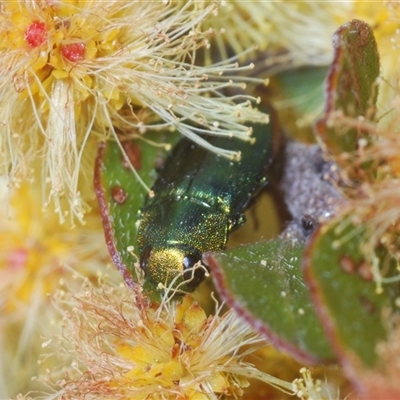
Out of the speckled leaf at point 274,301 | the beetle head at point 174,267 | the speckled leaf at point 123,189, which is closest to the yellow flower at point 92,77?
the speckled leaf at point 123,189

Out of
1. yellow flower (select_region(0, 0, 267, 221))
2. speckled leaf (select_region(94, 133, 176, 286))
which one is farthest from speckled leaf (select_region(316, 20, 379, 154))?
speckled leaf (select_region(94, 133, 176, 286))

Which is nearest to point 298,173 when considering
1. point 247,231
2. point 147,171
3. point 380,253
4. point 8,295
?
point 247,231

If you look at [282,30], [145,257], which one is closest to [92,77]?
[145,257]

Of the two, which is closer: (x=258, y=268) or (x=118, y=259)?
(x=258, y=268)

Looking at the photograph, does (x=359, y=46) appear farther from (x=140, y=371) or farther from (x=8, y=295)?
(x=8, y=295)

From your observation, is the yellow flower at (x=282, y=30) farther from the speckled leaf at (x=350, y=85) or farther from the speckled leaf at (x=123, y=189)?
the speckled leaf at (x=350, y=85)
